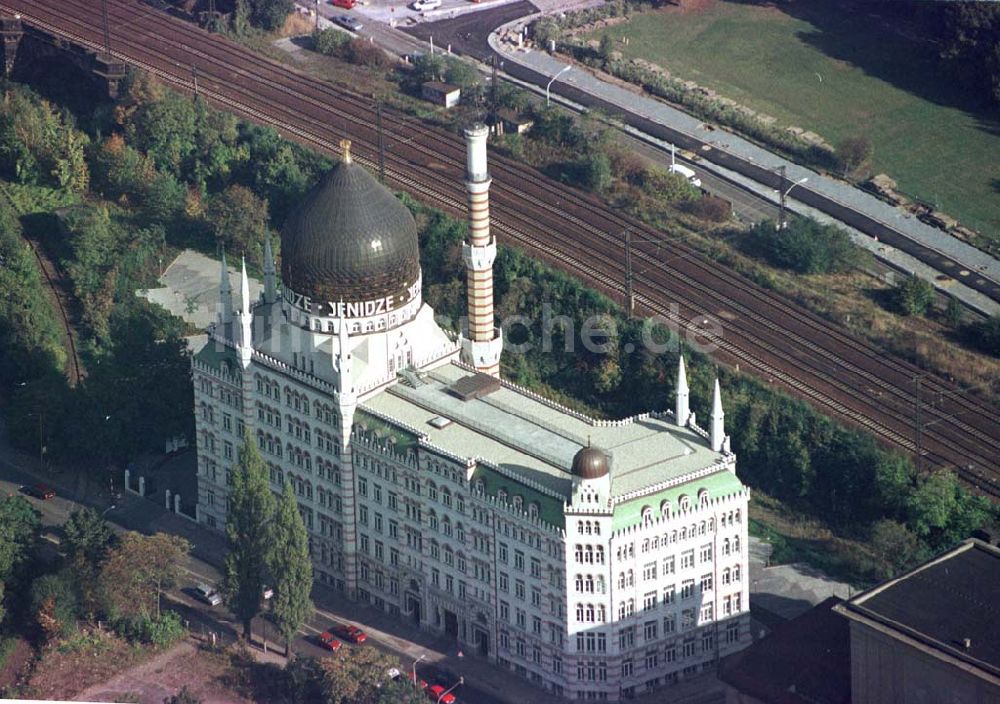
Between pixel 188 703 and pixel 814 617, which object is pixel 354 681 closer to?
pixel 188 703

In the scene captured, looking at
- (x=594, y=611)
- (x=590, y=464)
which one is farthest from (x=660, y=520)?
(x=594, y=611)

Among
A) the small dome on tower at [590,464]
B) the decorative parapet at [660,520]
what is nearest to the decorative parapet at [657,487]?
the decorative parapet at [660,520]

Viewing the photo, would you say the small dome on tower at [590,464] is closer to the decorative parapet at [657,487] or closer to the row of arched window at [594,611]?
the decorative parapet at [657,487]

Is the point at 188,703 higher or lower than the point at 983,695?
lower

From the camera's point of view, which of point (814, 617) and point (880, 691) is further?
point (814, 617)

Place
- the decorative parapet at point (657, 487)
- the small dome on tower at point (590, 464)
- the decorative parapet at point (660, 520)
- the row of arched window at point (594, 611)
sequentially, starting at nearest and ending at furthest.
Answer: the small dome on tower at point (590, 464)
the decorative parapet at point (657, 487)
the decorative parapet at point (660, 520)
the row of arched window at point (594, 611)

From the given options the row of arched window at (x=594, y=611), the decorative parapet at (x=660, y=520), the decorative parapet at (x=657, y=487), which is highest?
the decorative parapet at (x=657, y=487)

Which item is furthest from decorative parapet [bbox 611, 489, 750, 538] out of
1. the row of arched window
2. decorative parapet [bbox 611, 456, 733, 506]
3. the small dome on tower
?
the row of arched window

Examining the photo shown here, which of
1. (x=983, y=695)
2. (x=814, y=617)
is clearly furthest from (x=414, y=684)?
(x=983, y=695)
